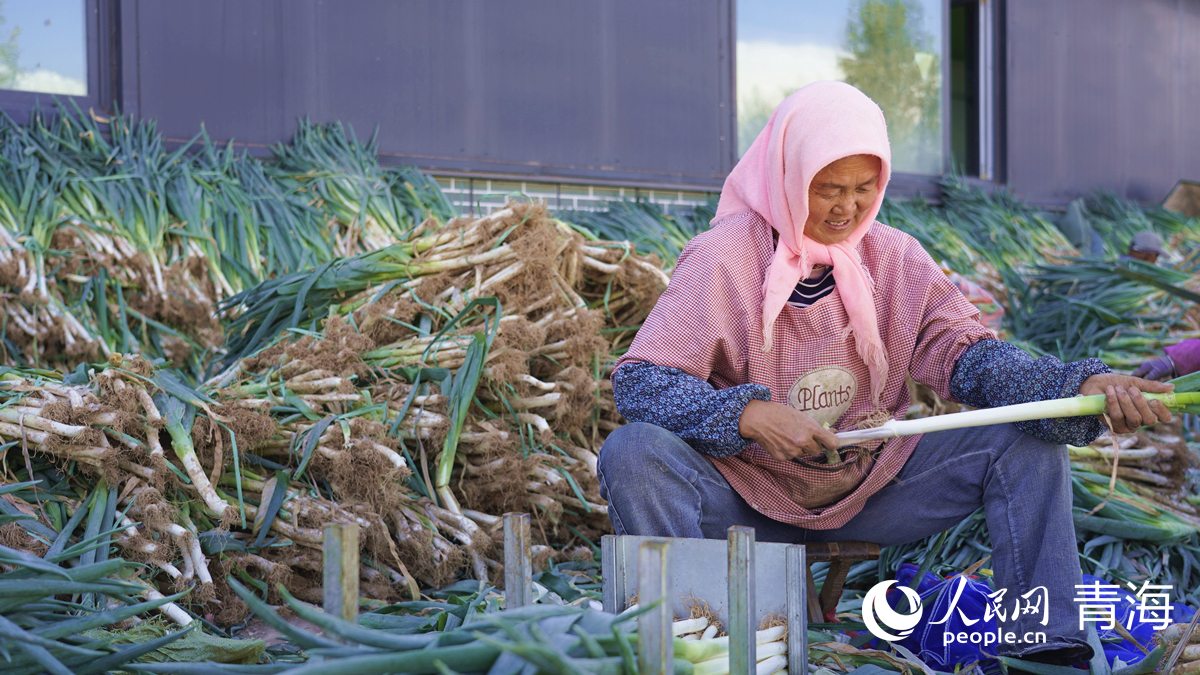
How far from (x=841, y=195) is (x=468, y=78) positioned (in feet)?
11.1

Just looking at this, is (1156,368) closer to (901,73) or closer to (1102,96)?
(901,73)

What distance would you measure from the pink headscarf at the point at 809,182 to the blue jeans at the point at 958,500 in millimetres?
218

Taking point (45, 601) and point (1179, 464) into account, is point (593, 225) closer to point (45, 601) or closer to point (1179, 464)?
point (1179, 464)

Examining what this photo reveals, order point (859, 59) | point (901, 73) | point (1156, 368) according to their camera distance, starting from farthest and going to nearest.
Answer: point (901, 73), point (859, 59), point (1156, 368)

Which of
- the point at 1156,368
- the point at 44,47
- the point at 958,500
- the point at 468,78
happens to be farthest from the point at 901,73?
the point at 958,500

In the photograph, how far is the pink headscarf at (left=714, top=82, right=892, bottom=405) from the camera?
6.06ft

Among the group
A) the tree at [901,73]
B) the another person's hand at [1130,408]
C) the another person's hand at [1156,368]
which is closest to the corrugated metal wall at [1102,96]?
the tree at [901,73]

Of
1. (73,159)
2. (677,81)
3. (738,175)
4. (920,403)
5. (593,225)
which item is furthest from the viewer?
(677,81)

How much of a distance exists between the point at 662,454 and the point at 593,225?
8.53 ft

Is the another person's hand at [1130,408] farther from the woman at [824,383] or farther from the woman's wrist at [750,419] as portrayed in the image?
→ the woman's wrist at [750,419]

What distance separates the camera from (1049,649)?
1621 millimetres

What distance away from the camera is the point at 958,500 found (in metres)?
1.91

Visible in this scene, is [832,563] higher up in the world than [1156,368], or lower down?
lower down

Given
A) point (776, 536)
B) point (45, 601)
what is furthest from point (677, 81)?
point (45, 601)
